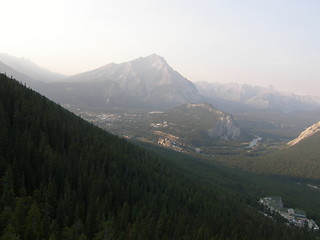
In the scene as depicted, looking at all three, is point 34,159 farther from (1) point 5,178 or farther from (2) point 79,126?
(2) point 79,126

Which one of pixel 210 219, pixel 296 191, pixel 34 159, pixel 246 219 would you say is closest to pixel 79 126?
pixel 34 159

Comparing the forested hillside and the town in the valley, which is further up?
the forested hillside

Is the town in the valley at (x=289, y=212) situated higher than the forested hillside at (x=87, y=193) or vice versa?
the forested hillside at (x=87, y=193)

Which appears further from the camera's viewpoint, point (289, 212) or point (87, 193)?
point (289, 212)

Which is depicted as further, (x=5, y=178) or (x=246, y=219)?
(x=246, y=219)

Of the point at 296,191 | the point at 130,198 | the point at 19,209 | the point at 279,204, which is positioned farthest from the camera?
the point at 296,191

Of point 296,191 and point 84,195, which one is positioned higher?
point 84,195

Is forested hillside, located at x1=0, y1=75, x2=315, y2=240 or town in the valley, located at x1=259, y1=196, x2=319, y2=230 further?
town in the valley, located at x1=259, y1=196, x2=319, y2=230

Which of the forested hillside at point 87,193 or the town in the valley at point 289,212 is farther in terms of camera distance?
the town in the valley at point 289,212
